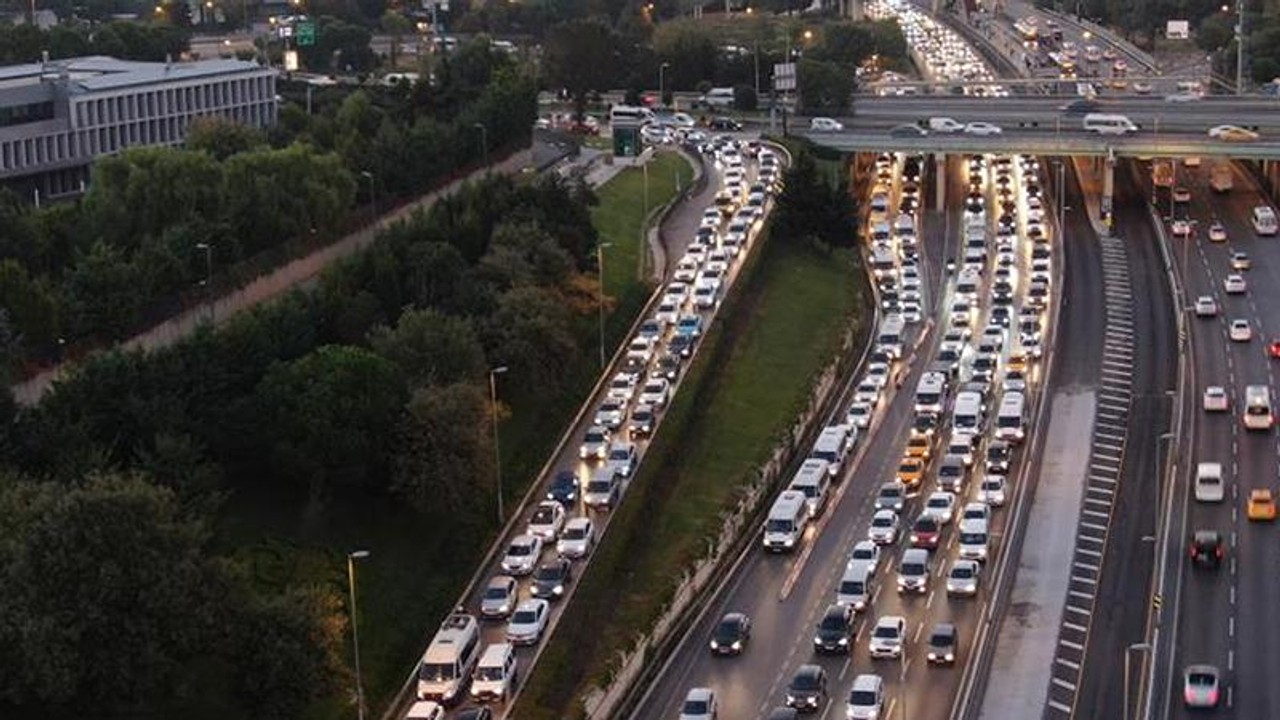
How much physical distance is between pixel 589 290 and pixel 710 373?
5580mm

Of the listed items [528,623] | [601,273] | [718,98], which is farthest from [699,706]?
[718,98]

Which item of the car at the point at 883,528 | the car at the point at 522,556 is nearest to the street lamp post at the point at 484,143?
the car at the point at 883,528

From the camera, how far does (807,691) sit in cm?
5728

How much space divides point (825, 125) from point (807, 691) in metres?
86.2

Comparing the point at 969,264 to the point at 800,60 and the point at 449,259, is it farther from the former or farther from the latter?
the point at 800,60

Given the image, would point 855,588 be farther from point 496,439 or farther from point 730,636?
point 496,439

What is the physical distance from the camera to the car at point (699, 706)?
2212 inches

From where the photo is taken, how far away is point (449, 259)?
83.4m

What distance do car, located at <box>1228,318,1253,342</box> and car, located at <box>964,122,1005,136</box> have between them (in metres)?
34.7

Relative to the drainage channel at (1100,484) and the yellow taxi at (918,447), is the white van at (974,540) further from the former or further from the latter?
the yellow taxi at (918,447)

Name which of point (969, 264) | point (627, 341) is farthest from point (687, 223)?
point (627, 341)

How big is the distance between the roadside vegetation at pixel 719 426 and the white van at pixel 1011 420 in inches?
287

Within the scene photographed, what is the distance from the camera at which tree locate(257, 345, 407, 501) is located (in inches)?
2579

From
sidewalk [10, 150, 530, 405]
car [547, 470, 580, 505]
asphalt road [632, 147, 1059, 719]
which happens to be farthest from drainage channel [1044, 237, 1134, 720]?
sidewalk [10, 150, 530, 405]
